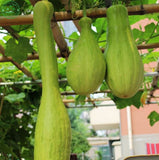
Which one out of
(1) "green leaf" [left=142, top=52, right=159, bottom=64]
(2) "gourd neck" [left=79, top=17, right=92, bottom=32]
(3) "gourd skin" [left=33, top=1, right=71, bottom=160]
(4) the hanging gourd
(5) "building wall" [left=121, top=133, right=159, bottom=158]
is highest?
(1) "green leaf" [left=142, top=52, right=159, bottom=64]

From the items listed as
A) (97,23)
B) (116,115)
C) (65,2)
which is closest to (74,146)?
(116,115)

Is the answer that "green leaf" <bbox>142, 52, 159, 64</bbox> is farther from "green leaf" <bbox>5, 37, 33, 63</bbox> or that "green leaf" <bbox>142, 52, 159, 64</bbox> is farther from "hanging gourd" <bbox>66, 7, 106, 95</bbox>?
"hanging gourd" <bbox>66, 7, 106, 95</bbox>

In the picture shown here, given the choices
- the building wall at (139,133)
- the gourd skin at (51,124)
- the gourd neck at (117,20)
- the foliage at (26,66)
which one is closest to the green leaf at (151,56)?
the foliage at (26,66)

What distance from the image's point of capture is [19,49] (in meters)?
1.13

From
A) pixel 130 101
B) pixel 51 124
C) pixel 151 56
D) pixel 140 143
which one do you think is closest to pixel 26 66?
pixel 130 101

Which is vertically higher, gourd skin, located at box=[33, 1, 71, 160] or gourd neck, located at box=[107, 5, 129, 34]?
gourd neck, located at box=[107, 5, 129, 34]

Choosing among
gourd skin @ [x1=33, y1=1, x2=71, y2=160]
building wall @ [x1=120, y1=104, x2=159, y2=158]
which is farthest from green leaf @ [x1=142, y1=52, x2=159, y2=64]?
building wall @ [x1=120, y1=104, x2=159, y2=158]

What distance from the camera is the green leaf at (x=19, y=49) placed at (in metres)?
1.07

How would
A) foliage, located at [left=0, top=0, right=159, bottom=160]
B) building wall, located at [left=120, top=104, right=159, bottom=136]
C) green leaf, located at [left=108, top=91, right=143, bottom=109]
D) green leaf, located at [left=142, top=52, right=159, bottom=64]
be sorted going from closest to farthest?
foliage, located at [left=0, top=0, right=159, bottom=160] → green leaf, located at [left=142, top=52, right=159, bottom=64] → green leaf, located at [left=108, top=91, right=143, bottom=109] → building wall, located at [left=120, top=104, right=159, bottom=136]

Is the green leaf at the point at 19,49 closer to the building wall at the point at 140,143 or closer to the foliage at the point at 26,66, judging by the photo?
the foliage at the point at 26,66

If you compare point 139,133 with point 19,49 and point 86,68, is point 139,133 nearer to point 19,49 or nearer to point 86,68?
point 19,49

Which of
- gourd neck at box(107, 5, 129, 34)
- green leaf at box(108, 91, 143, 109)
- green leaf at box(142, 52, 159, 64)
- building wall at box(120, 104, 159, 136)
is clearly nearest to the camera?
gourd neck at box(107, 5, 129, 34)

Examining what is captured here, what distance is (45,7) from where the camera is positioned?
1.61 ft

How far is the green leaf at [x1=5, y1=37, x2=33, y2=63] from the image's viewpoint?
1.07 meters
